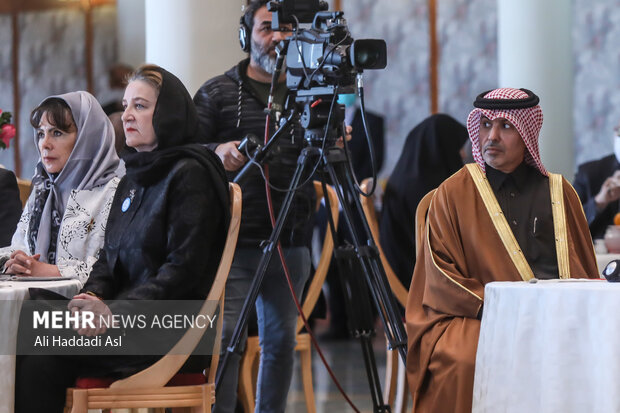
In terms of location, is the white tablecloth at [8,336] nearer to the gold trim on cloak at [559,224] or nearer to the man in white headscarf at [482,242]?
the man in white headscarf at [482,242]

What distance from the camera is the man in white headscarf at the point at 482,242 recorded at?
2836 mm

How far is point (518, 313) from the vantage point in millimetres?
2463

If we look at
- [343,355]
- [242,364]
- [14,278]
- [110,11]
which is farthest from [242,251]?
[110,11]

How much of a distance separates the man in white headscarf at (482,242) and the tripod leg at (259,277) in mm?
404

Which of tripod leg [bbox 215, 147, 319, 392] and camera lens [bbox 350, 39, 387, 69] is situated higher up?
camera lens [bbox 350, 39, 387, 69]

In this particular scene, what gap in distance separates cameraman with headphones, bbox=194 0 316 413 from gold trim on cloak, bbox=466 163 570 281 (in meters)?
0.59

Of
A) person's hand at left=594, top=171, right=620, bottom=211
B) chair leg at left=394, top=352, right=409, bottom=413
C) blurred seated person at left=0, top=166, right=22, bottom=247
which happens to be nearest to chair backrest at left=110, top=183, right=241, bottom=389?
chair leg at left=394, top=352, right=409, bottom=413

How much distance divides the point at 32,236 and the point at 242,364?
0.84 metres

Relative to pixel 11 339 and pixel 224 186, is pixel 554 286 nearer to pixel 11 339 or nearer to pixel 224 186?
pixel 224 186

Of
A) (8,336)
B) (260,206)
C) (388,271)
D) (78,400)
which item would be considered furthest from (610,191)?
(8,336)

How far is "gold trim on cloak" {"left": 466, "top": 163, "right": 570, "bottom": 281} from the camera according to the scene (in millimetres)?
2945

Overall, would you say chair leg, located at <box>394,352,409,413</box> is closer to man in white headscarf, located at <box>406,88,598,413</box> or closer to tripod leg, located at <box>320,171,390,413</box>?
tripod leg, located at <box>320,171,390,413</box>

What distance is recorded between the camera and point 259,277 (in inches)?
116

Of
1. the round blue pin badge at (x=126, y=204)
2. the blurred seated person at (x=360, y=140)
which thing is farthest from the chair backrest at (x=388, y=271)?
the blurred seated person at (x=360, y=140)
